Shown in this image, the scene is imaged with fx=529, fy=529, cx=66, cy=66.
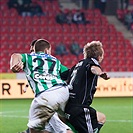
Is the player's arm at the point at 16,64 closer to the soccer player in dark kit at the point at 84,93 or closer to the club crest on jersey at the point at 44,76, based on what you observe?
the club crest on jersey at the point at 44,76

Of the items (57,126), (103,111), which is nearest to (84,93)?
(57,126)

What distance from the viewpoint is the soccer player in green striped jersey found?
6352 mm

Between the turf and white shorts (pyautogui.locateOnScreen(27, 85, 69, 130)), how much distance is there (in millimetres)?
3364

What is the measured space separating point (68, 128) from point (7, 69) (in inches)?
658

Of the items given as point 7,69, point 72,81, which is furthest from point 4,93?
point 72,81

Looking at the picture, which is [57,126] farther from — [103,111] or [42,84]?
[103,111]

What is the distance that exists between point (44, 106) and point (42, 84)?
0.27 m

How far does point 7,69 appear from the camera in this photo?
23562mm

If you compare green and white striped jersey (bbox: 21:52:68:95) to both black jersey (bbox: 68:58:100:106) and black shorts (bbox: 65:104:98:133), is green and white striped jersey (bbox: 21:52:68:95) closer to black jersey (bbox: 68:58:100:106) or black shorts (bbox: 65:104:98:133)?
black jersey (bbox: 68:58:100:106)

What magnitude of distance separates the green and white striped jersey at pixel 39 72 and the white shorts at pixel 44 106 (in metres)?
0.10

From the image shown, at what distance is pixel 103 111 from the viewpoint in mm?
14125

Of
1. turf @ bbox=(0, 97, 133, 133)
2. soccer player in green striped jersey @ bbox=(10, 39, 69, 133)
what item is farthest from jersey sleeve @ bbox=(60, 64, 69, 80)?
turf @ bbox=(0, 97, 133, 133)

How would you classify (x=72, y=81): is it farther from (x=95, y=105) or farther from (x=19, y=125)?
(x=95, y=105)

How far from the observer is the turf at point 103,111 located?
33.3ft
